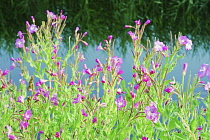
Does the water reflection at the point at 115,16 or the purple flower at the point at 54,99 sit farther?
the water reflection at the point at 115,16

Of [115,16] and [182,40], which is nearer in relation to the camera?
[182,40]

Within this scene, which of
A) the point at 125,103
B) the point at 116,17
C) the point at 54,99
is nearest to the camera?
the point at 125,103

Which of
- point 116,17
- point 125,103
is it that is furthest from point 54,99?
point 116,17

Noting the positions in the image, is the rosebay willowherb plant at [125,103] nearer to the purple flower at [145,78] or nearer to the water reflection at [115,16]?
the purple flower at [145,78]

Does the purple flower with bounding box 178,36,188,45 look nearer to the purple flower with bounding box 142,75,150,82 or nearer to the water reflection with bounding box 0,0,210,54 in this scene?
the purple flower with bounding box 142,75,150,82

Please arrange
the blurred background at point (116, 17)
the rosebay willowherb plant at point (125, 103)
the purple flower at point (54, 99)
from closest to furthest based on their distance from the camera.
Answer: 1. the rosebay willowherb plant at point (125, 103)
2. the purple flower at point (54, 99)
3. the blurred background at point (116, 17)

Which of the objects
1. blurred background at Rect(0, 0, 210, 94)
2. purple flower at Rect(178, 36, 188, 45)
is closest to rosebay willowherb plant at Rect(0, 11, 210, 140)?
purple flower at Rect(178, 36, 188, 45)

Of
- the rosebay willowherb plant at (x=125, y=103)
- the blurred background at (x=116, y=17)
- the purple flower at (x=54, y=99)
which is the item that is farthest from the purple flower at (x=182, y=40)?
the blurred background at (x=116, y=17)

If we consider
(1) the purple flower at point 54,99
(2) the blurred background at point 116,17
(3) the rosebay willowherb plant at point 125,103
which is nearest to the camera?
(3) the rosebay willowherb plant at point 125,103

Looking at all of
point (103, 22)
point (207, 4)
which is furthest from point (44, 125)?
point (207, 4)

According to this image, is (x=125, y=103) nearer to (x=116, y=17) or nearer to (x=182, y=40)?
(x=182, y=40)

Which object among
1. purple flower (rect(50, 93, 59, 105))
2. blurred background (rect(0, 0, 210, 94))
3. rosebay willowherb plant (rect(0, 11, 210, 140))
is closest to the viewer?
rosebay willowherb plant (rect(0, 11, 210, 140))

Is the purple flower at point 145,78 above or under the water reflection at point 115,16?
under

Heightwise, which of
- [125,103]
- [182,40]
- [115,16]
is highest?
[115,16]
